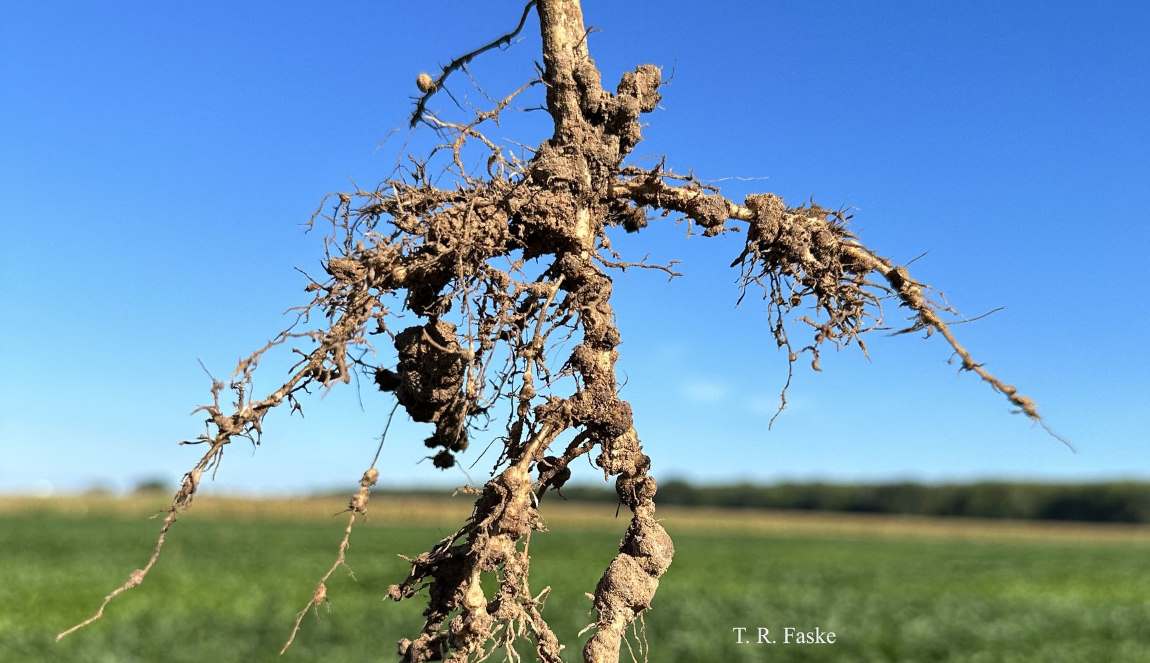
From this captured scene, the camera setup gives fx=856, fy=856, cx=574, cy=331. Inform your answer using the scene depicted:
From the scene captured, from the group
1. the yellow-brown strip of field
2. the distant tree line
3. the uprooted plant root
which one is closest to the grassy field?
the uprooted plant root

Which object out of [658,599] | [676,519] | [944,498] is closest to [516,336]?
[658,599]

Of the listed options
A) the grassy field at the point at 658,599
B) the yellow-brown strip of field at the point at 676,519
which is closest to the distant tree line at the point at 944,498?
the yellow-brown strip of field at the point at 676,519

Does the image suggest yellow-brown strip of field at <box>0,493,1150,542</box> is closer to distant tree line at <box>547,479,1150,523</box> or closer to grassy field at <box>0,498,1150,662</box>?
distant tree line at <box>547,479,1150,523</box>

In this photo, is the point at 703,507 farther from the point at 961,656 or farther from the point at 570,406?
the point at 570,406

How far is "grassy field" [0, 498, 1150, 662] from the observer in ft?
40.0

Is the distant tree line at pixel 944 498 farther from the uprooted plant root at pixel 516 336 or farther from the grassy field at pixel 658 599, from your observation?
the uprooted plant root at pixel 516 336

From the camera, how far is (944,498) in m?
66.0

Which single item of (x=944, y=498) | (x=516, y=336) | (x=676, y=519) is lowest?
(x=676, y=519)

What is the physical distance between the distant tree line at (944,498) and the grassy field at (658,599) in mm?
29547

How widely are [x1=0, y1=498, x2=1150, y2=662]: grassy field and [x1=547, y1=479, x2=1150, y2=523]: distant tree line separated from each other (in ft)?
96.9

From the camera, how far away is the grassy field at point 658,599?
12203 millimetres

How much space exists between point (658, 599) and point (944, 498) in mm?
56755

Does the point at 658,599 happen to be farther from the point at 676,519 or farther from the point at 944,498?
the point at 944,498

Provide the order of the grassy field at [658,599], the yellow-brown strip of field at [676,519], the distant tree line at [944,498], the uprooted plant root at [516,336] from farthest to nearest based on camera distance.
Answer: the distant tree line at [944,498], the yellow-brown strip of field at [676,519], the grassy field at [658,599], the uprooted plant root at [516,336]
